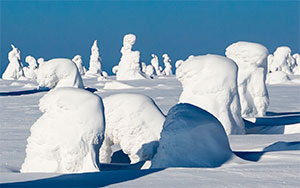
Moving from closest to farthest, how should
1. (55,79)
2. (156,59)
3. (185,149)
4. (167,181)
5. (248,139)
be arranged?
(167,181) → (185,149) → (248,139) → (55,79) → (156,59)

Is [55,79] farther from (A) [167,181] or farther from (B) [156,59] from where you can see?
(B) [156,59]

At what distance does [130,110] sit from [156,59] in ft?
188

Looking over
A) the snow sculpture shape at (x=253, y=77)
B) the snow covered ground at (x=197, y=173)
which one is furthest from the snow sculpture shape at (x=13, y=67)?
the snow covered ground at (x=197, y=173)

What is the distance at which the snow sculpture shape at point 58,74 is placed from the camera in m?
14.2

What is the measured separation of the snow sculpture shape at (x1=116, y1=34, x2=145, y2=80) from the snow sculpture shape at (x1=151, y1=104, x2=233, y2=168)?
96.5ft

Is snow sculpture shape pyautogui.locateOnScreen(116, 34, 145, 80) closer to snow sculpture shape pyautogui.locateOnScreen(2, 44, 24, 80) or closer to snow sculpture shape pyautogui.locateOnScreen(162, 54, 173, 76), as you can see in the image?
snow sculpture shape pyautogui.locateOnScreen(2, 44, 24, 80)

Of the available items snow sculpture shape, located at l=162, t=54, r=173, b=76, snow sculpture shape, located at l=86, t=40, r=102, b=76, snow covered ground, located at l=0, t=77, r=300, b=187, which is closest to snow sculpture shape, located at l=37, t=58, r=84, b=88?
snow covered ground, located at l=0, t=77, r=300, b=187

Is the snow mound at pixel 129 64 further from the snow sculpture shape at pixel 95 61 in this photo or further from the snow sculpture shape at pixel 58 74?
the snow sculpture shape at pixel 58 74

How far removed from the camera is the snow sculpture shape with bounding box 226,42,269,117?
13312 mm

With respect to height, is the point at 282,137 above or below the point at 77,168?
below

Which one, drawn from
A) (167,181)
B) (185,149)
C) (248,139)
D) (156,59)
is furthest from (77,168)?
(156,59)

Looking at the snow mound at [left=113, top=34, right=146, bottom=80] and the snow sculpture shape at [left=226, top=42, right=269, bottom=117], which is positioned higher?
the snow sculpture shape at [left=226, top=42, right=269, bottom=117]

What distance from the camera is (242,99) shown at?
42.9 feet

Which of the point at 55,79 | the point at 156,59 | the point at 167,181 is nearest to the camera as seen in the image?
the point at 167,181
